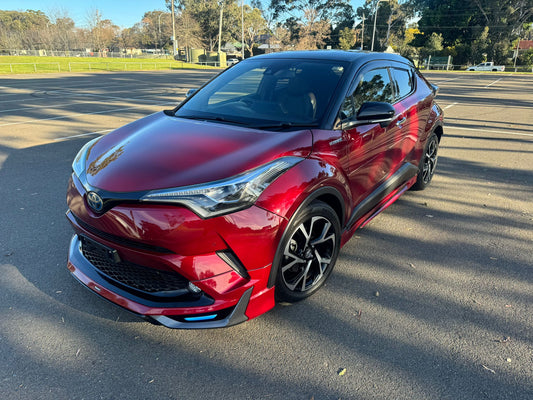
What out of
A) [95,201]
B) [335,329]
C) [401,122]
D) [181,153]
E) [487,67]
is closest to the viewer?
[95,201]

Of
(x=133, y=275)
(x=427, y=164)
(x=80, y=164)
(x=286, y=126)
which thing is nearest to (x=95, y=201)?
(x=133, y=275)

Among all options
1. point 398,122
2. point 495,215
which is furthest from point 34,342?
point 495,215

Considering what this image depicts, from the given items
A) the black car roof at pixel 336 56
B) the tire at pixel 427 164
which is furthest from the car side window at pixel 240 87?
the tire at pixel 427 164

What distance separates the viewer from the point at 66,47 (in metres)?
64.3

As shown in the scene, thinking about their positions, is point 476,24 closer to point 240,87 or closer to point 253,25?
point 253,25

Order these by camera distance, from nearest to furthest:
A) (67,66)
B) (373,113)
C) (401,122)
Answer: (373,113) → (401,122) → (67,66)

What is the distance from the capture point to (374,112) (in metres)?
2.96

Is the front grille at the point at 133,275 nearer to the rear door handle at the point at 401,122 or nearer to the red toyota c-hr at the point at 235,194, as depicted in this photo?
the red toyota c-hr at the point at 235,194

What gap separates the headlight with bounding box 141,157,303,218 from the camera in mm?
2100

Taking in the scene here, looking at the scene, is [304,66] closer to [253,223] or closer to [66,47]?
[253,223]

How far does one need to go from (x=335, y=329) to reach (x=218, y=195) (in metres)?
1.27

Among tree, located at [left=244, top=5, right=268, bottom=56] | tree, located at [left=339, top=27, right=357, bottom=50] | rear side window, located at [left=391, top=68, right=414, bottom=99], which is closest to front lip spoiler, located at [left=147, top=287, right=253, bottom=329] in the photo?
rear side window, located at [left=391, top=68, right=414, bottom=99]

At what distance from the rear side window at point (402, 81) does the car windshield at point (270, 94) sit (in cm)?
108

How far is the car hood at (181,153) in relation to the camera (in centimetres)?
223
